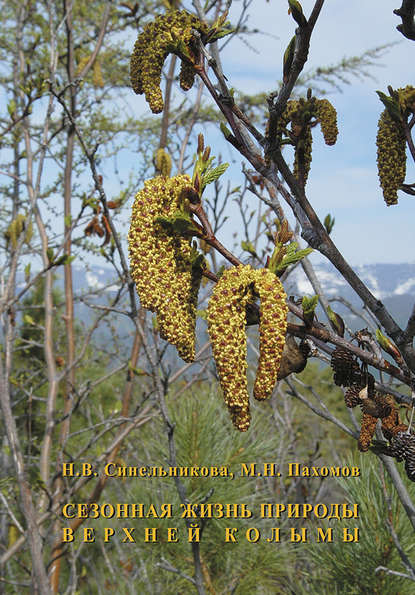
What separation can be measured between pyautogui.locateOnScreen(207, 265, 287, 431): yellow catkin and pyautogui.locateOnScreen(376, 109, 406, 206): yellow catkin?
0.41 meters

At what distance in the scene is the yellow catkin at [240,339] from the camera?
78cm

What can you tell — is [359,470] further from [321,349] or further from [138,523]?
[321,349]

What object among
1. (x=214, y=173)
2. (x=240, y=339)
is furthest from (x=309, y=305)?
(x=214, y=173)

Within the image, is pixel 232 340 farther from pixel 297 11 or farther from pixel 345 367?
pixel 297 11

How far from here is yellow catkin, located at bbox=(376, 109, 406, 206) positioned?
41.9 inches

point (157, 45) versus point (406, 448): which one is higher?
point (157, 45)

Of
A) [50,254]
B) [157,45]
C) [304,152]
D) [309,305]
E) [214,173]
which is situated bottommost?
[309,305]

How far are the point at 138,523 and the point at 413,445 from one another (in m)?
2.80

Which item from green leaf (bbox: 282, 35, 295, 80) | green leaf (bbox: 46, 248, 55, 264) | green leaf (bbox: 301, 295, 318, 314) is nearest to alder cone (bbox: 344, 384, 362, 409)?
green leaf (bbox: 301, 295, 318, 314)

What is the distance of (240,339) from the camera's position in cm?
80

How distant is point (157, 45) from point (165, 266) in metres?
0.50

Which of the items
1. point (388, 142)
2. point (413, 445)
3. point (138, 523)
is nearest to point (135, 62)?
point (388, 142)

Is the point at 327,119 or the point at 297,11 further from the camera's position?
the point at 327,119

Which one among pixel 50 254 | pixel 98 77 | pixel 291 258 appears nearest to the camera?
pixel 291 258
